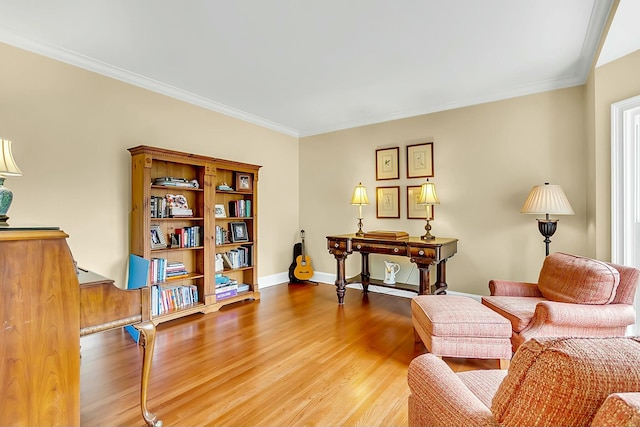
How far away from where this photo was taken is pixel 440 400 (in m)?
0.99

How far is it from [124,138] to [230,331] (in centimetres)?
218

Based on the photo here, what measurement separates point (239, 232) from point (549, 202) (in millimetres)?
3392

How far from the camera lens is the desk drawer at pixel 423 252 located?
309cm

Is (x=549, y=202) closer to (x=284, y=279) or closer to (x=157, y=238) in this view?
(x=284, y=279)

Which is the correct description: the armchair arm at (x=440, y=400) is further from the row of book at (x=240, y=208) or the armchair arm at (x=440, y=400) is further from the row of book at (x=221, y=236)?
the row of book at (x=240, y=208)

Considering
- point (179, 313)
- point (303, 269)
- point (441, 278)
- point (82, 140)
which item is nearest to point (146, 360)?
point (179, 313)

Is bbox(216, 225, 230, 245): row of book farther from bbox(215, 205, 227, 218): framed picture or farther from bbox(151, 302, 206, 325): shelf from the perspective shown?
bbox(151, 302, 206, 325): shelf

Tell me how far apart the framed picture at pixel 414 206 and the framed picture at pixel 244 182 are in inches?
83.6

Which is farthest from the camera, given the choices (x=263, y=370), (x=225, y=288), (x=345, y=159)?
(x=345, y=159)

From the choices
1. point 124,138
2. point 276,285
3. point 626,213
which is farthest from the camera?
point 276,285

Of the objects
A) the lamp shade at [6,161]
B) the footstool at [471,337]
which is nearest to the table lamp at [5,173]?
the lamp shade at [6,161]

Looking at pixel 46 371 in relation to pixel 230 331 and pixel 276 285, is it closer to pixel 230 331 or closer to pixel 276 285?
pixel 230 331

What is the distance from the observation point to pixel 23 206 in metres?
2.47

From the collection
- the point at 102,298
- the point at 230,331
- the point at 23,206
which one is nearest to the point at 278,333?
the point at 230,331
